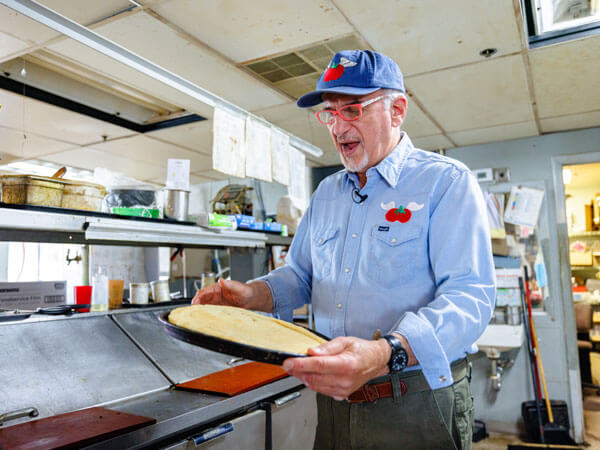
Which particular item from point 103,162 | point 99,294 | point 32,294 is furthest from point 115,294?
point 103,162

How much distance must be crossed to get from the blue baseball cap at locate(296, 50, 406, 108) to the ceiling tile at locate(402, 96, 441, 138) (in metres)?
2.17

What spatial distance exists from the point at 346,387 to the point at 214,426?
1.19m

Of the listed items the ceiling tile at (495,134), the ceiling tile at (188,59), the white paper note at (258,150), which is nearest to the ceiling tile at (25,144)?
the ceiling tile at (188,59)

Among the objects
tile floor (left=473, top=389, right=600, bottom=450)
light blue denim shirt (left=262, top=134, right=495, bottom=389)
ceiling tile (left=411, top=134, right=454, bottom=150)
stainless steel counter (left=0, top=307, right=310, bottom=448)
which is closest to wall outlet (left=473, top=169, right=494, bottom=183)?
ceiling tile (left=411, top=134, right=454, bottom=150)

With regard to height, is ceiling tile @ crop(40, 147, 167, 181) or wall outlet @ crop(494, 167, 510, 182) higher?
ceiling tile @ crop(40, 147, 167, 181)

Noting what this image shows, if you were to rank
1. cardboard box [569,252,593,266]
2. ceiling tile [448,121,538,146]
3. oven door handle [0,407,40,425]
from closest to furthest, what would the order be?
oven door handle [0,407,40,425] < ceiling tile [448,121,538,146] < cardboard box [569,252,593,266]

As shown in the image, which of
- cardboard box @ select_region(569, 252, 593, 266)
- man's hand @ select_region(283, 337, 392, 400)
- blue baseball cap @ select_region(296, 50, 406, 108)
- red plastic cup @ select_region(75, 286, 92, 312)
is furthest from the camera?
cardboard box @ select_region(569, 252, 593, 266)

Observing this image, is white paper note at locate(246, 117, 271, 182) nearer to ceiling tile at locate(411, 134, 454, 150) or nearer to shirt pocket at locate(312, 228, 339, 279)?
shirt pocket at locate(312, 228, 339, 279)

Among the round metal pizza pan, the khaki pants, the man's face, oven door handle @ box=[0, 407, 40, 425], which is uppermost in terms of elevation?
the man's face

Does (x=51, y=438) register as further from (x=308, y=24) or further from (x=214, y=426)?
Result: (x=308, y=24)

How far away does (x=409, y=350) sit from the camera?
0.94 m

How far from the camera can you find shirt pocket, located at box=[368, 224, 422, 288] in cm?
120

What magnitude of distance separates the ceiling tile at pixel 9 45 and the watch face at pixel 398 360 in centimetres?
245

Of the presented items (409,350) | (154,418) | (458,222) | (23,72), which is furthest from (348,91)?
(23,72)
